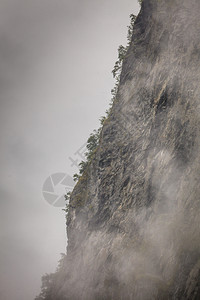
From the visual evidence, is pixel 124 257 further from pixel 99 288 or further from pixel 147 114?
pixel 147 114

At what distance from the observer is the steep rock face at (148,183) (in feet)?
44.8

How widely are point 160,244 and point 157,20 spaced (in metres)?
21.4

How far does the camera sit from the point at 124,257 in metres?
17.2

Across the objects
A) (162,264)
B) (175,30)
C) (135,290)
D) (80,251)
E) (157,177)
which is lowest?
(135,290)

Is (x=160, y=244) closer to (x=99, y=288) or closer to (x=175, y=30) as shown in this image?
(x=99, y=288)

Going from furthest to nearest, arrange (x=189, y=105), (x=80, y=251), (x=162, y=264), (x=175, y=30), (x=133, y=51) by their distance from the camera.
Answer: (x=133, y=51) < (x=80, y=251) < (x=175, y=30) < (x=189, y=105) < (x=162, y=264)

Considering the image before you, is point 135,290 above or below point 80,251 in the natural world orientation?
below

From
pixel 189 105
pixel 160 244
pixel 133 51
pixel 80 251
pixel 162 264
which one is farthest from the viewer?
pixel 133 51

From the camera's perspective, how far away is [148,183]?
18.0 metres

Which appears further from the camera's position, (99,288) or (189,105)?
(99,288)

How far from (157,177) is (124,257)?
6.29 m

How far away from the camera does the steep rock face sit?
13.7 meters

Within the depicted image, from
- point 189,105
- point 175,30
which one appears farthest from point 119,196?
point 175,30

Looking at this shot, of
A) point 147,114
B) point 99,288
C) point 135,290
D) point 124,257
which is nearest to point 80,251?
point 99,288
